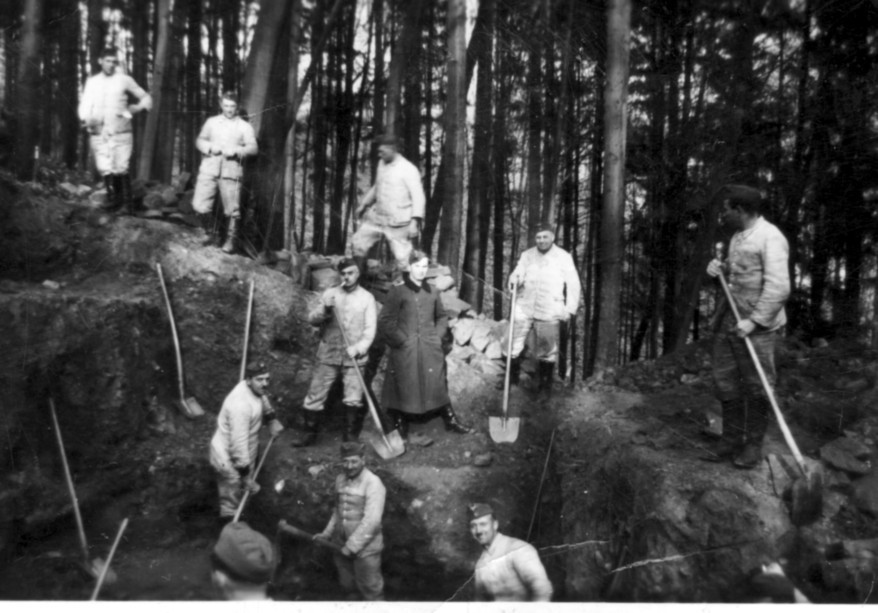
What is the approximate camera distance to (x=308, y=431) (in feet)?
15.2

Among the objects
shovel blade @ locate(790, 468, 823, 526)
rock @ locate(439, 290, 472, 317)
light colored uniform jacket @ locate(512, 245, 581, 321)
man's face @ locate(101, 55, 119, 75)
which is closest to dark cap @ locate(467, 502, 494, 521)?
shovel blade @ locate(790, 468, 823, 526)

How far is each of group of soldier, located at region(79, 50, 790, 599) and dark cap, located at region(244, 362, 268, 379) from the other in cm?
2

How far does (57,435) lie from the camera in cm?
389

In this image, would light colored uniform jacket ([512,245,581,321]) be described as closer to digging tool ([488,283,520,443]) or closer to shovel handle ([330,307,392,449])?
digging tool ([488,283,520,443])

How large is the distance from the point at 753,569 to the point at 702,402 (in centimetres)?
178

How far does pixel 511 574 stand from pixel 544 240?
295 centimetres

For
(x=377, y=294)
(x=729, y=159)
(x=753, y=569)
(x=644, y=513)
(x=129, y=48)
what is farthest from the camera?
(x=377, y=294)

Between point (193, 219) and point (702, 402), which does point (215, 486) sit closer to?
point (193, 219)

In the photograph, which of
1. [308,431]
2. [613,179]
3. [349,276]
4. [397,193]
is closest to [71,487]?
[308,431]

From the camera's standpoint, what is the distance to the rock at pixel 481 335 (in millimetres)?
5992

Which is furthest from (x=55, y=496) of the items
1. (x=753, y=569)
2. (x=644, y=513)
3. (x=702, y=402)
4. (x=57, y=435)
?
(x=702, y=402)

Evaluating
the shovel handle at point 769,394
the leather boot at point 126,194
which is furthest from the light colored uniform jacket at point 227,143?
the shovel handle at point 769,394

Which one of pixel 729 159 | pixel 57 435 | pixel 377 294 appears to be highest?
pixel 729 159

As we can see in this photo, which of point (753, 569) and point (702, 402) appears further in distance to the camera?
point (702, 402)
